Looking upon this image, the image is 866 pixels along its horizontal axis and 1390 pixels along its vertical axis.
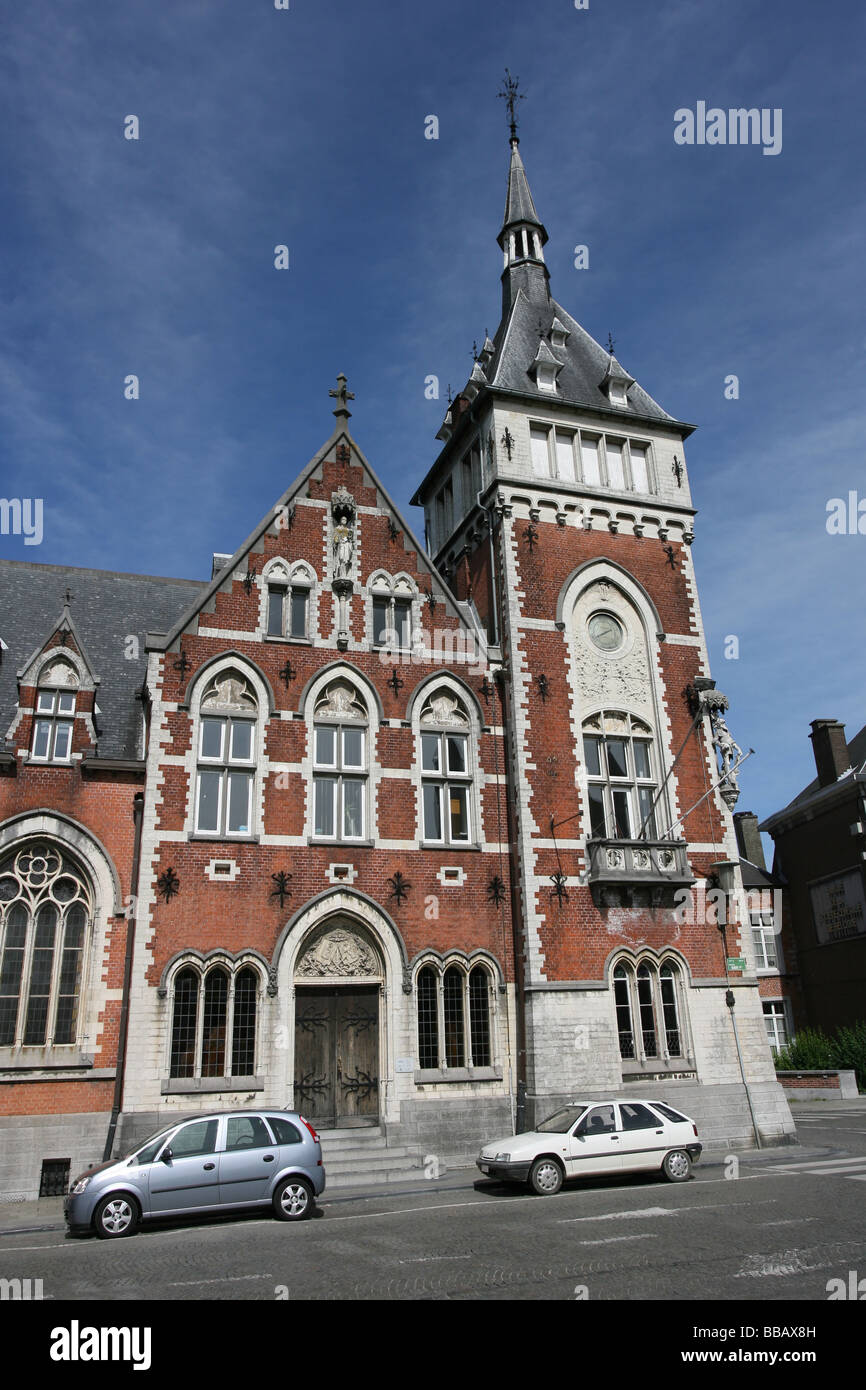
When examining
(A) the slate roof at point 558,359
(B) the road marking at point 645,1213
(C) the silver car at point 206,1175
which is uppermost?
(A) the slate roof at point 558,359

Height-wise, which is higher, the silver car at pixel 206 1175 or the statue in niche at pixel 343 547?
the statue in niche at pixel 343 547

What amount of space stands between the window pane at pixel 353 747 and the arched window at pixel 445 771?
5.00 feet

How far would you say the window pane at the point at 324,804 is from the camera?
22.5 metres

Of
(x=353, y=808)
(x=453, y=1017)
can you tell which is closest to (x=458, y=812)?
(x=353, y=808)

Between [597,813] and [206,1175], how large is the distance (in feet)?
42.9

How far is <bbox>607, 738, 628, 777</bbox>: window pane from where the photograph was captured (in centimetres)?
2511

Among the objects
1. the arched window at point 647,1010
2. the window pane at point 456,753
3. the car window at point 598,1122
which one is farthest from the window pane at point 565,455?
the car window at point 598,1122

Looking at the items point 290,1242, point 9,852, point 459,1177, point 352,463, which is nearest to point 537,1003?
point 459,1177

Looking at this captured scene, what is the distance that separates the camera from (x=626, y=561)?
1070 inches

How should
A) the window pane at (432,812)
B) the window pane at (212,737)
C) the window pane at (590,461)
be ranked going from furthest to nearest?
the window pane at (590,461)
the window pane at (432,812)
the window pane at (212,737)

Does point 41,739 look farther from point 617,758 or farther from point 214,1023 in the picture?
point 617,758

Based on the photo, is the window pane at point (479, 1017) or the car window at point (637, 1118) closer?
the car window at point (637, 1118)

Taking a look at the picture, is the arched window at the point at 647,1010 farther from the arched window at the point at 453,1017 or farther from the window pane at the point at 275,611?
the window pane at the point at 275,611
